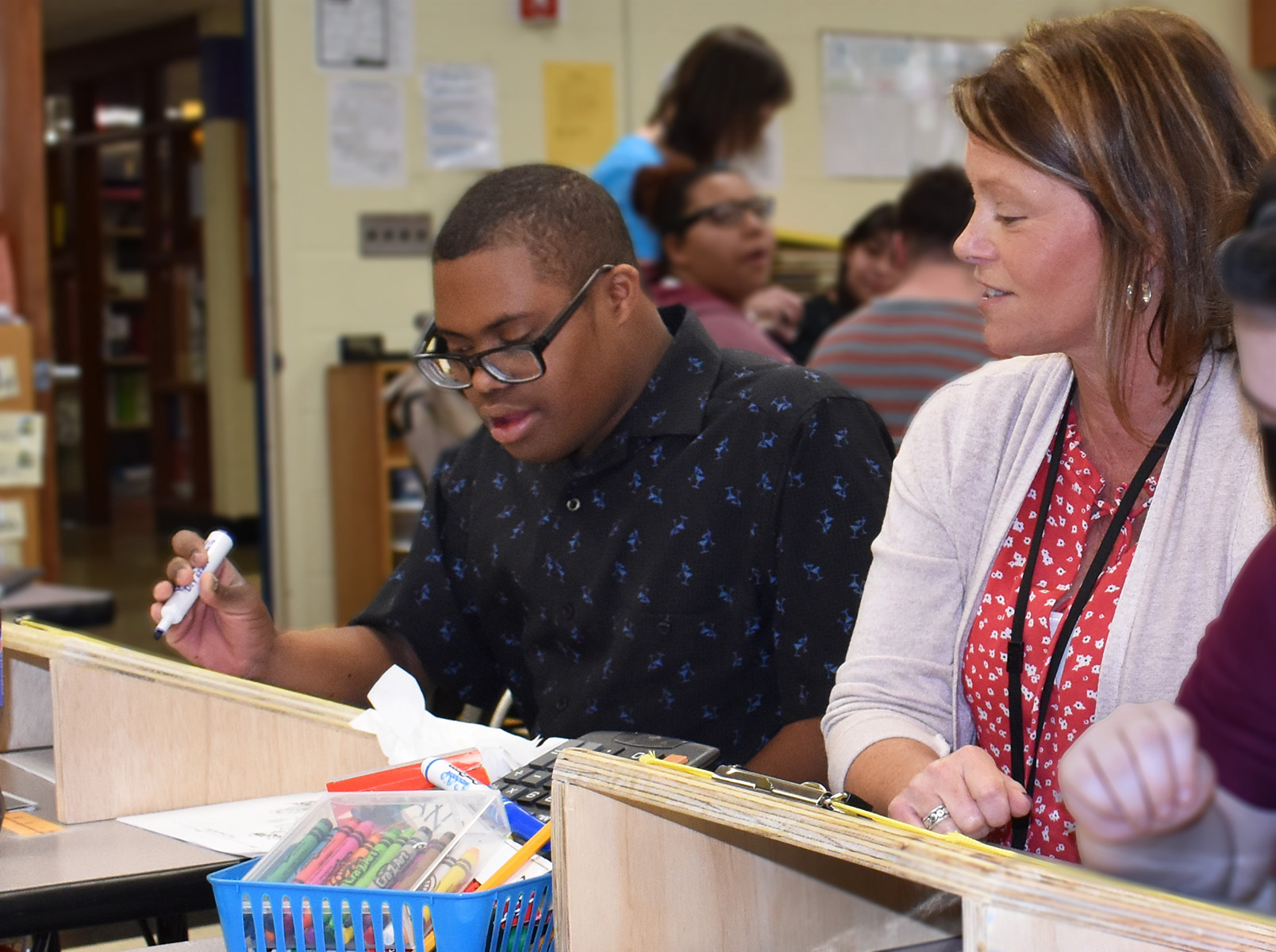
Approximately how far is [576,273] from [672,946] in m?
0.84

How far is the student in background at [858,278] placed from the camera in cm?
432

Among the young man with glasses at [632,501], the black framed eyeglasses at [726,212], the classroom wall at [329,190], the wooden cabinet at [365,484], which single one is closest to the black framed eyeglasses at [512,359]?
the young man with glasses at [632,501]

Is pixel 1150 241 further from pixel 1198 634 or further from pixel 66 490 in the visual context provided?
pixel 66 490

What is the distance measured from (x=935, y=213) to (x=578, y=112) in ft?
7.69

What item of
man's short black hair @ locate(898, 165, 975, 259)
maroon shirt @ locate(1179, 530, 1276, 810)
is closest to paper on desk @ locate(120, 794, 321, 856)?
maroon shirt @ locate(1179, 530, 1276, 810)

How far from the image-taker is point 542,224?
155 cm

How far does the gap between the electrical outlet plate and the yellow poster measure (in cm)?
49

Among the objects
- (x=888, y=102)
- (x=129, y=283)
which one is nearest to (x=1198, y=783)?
(x=888, y=102)

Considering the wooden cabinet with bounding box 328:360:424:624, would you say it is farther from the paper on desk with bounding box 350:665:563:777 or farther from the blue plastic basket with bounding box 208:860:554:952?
the blue plastic basket with bounding box 208:860:554:952

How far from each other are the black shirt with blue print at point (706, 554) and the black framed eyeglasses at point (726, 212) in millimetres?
1473

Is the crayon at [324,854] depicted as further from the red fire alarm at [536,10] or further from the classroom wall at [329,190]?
the red fire alarm at [536,10]

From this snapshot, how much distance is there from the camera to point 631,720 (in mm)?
1550

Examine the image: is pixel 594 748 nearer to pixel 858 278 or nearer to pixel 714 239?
pixel 714 239

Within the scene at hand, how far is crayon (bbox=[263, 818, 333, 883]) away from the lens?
0.89 metres
